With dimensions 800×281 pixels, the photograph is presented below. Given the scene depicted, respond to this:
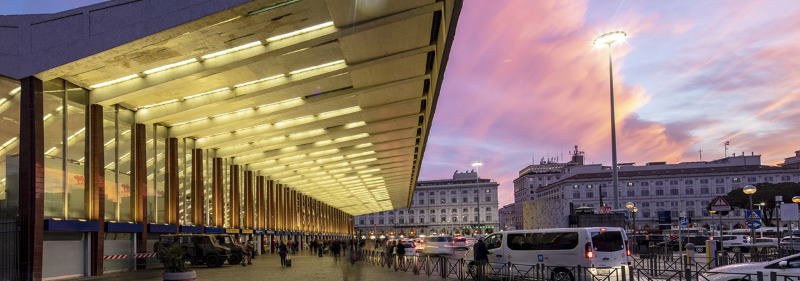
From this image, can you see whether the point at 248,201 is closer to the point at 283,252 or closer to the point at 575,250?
the point at 283,252

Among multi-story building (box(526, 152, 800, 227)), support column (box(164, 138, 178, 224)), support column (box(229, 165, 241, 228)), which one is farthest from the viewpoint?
multi-story building (box(526, 152, 800, 227))

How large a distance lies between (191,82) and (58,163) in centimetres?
559

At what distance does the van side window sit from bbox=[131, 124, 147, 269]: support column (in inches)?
638

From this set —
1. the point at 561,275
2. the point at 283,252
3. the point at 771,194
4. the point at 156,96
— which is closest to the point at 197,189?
the point at 283,252

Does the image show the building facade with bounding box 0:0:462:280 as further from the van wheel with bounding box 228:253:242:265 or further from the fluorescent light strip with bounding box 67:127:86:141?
the van wheel with bounding box 228:253:242:265

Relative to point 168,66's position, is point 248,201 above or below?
below

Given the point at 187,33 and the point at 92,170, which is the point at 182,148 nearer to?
the point at 92,170

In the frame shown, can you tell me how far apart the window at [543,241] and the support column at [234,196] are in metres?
29.4

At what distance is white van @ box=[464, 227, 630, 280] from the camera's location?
1909 centimetres

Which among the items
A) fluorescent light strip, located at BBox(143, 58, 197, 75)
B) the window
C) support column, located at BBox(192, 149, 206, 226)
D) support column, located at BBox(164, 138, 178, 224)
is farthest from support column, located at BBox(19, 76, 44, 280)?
support column, located at BBox(192, 149, 206, 226)

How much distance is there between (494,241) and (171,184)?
61.5ft

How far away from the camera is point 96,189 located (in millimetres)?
25844

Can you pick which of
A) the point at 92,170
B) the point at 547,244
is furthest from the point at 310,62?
the point at 547,244

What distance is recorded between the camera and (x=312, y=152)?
5194 cm
